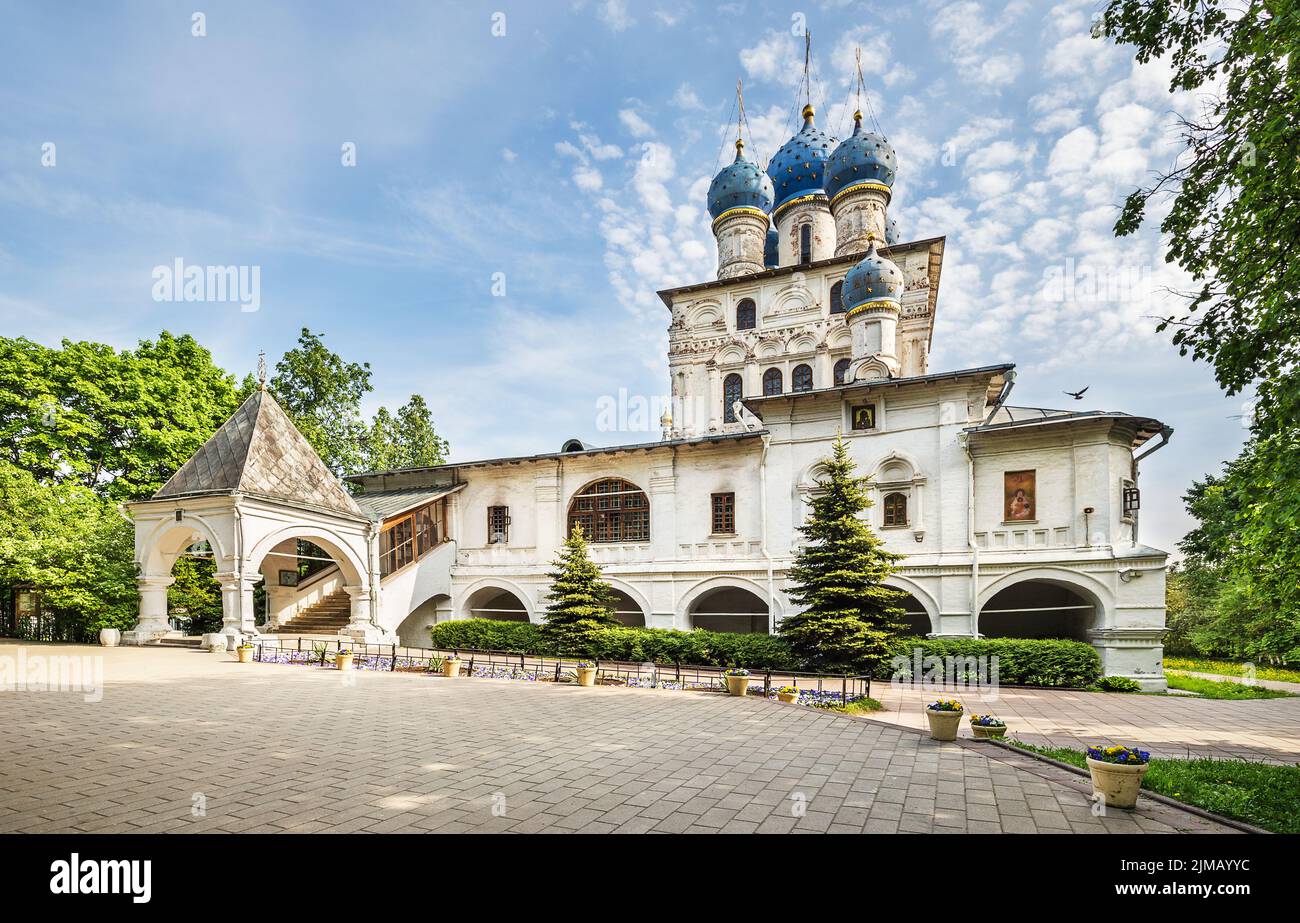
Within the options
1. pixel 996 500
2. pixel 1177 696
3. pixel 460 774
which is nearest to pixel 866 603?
pixel 996 500

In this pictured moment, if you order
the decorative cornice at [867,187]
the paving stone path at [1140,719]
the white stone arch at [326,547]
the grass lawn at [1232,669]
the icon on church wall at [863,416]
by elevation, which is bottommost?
the grass lawn at [1232,669]

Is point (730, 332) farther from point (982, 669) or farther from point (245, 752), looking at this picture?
point (245, 752)

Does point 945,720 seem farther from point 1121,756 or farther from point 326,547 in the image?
point 326,547

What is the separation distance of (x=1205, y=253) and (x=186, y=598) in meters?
29.0

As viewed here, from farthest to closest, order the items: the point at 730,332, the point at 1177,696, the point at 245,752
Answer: the point at 730,332
the point at 1177,696
the point at 245,752

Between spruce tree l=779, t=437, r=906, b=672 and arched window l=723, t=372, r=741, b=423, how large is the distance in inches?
571

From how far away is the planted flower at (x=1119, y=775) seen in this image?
5914mm

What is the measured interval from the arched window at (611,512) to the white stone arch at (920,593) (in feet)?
28.4

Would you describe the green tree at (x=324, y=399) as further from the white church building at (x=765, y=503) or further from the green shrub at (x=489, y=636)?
the green shrub at (x=489, y=636)

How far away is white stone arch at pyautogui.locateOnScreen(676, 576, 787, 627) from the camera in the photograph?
20391mm

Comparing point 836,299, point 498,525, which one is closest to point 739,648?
point 498,525

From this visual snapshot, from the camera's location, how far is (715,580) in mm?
21516

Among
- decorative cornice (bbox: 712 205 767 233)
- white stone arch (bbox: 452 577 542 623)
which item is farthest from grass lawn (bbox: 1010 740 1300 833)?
decorative cornice (bbox: 712 205 767 233)

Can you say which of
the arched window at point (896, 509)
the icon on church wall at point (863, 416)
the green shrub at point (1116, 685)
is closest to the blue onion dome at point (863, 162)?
the icon on church wall at point (863, 416)
